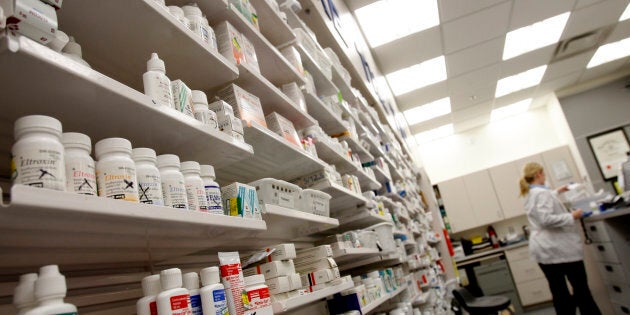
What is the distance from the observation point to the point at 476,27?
5.27 m

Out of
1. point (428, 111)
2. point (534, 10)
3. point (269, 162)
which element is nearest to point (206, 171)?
point (269, 162)

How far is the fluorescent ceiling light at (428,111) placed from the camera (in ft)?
25.6

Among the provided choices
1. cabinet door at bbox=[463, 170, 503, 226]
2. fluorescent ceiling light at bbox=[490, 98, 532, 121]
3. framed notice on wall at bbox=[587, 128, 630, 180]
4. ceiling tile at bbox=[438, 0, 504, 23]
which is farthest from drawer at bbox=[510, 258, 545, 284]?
ceiling tile at bbox=[438, 0, 504, 23]

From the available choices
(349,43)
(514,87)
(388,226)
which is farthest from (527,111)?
(388,226)

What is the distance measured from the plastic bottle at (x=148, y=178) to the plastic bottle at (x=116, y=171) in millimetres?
28

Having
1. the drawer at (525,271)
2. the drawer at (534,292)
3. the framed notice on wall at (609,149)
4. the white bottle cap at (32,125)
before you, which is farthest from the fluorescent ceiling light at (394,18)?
the framed notice on wall at (609,149)

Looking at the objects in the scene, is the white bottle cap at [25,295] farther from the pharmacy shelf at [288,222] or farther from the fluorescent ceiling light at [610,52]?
the fluorescent ceiling light at [610,52]

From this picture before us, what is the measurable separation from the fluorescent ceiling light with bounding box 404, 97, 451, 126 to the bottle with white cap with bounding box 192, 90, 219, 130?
7.08 meters

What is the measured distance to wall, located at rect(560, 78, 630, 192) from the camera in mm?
7844

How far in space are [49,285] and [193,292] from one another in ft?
1.05

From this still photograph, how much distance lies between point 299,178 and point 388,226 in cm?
112

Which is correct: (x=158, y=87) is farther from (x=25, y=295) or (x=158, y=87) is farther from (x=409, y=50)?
(x=409, y=50)

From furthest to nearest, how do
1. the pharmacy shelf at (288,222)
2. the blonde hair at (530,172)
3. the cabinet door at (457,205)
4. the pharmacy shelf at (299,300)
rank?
the cabinet door at (457,205)
the blonde hair at (530,172)
the pharmacy shelf at (288,222)
the pharmacy shelf at (299,300)

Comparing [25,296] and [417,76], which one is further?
[417,76]
